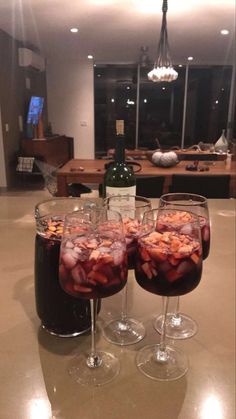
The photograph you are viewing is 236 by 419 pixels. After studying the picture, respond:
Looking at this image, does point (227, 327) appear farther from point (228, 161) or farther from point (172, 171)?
point (228, 161)

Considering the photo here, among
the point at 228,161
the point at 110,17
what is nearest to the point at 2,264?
the point at 228,161

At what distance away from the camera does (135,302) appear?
767mm

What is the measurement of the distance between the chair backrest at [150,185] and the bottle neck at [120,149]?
1.64m

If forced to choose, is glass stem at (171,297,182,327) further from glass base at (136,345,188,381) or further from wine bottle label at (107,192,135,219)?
wine bottle label at (107,192,135,219)

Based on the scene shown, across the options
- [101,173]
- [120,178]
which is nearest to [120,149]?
[120,178]

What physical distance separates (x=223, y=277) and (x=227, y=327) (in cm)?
21

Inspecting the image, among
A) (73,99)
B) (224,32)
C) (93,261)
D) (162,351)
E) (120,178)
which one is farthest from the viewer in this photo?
(73,99)

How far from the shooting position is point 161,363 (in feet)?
1.89

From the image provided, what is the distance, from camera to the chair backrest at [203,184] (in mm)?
2631

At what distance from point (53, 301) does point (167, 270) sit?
0.23 meters

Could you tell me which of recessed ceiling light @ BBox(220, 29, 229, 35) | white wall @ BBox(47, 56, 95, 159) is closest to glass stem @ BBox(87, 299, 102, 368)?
recessed ceiling light @ BBox(220, 29, 229, 35)

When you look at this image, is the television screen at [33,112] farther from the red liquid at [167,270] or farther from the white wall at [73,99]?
the red liquid at [167,270]

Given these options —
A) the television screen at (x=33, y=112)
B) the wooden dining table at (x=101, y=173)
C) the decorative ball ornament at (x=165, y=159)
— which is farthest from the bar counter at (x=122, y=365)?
the television screen at (x=33, y=112)

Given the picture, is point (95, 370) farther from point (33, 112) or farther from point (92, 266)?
point (33, 112)
